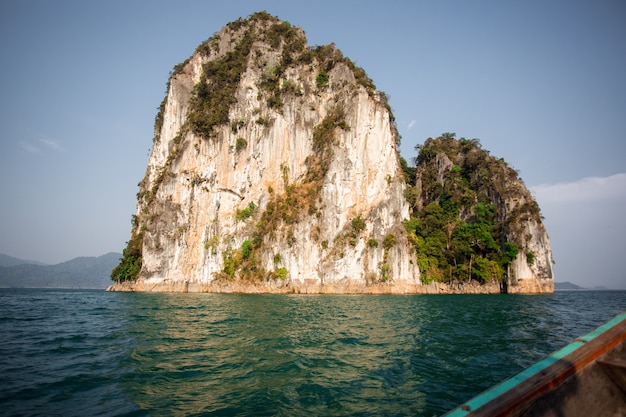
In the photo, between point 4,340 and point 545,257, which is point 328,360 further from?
point 545,257

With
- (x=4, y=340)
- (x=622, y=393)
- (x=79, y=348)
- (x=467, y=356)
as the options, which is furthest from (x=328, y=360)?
(x=4, y=340)

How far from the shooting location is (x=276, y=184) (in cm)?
5316

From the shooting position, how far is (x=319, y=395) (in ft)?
18.2

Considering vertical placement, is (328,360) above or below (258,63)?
below

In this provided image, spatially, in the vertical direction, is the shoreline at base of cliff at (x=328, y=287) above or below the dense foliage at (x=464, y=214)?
below

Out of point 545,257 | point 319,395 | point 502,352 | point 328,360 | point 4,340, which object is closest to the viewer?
point 319,395

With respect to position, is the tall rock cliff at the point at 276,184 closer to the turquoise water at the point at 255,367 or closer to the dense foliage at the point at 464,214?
the dense foliage at the point at 464,214

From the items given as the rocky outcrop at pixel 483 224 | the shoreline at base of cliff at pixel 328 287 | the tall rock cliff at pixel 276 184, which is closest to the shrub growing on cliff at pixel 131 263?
the tall rock cliff at pixel 276 184

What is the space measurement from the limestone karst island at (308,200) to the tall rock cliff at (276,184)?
0.62ft

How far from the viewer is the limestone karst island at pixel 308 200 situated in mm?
47594

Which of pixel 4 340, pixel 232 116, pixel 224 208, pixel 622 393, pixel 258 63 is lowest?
pixel 4 340

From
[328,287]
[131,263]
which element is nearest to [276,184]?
[328,287]

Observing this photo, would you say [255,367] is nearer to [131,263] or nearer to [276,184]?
[276,184]

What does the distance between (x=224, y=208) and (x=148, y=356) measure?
46.6 metres
